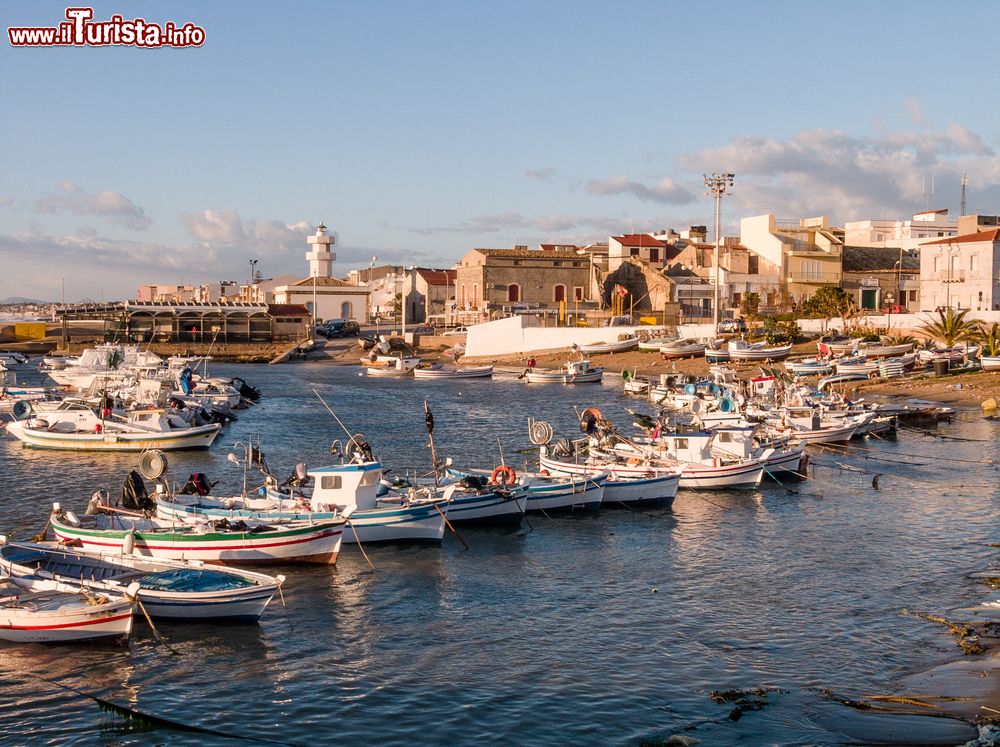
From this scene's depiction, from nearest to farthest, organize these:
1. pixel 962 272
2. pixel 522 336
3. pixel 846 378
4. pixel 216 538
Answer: pixel 216 538 → pixel 846 378 → pixel 962 272 → pixel 522 336

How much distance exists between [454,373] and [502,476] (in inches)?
2468

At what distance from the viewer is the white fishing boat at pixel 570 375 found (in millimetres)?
87938

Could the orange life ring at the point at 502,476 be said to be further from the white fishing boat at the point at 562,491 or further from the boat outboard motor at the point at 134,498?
the boat outboard motor at the point at 134,498

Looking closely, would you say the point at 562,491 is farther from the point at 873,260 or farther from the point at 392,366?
the point at 873,260

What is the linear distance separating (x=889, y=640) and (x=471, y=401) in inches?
2116

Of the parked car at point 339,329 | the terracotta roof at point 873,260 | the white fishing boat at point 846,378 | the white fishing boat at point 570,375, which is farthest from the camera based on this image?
the parked car at point 339,329

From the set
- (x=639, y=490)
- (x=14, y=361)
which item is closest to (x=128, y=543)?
(x=639, y=490)

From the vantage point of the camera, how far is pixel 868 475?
4431 cm

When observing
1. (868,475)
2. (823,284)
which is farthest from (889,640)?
(823,284)

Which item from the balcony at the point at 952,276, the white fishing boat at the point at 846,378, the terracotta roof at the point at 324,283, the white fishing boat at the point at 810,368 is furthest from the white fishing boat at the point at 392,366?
the balcony at the point at 952,276

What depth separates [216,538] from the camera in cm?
2802

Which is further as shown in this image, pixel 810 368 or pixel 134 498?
pixel 810 368

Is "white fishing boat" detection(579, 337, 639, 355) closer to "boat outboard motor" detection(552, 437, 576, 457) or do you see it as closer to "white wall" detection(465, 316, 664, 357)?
"white wall" detection(465, 316, 664, 357)

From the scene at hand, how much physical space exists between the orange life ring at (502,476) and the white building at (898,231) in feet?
350
